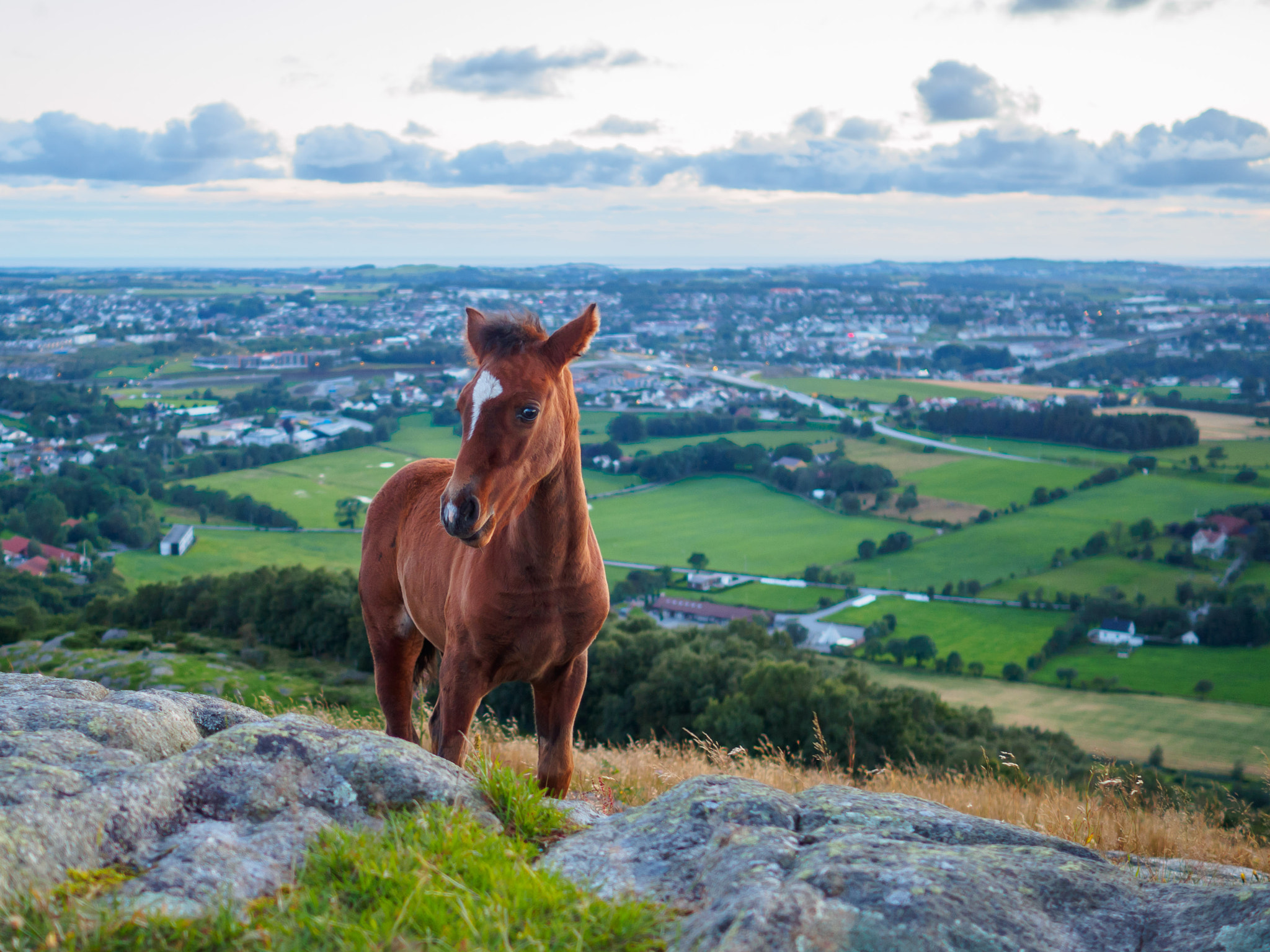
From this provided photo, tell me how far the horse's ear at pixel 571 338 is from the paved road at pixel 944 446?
8928 cm

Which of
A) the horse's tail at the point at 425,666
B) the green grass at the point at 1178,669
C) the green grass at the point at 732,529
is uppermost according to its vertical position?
the horse's tail at the point at 425,666

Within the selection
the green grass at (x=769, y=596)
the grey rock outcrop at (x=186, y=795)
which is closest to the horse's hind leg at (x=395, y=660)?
the grey rock outcrop at (x=186, y=795)

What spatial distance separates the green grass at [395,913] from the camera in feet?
6.79

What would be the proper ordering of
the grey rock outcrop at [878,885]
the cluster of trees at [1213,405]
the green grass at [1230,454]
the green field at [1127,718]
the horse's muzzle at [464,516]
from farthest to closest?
1. the cluster of trees at [1213,405]
2. the green grass at [1230,454]
3. the green field at [1127,718]
4. the horse's muzzle at [464,516]
5. the grey rock outcrop at [878,885]

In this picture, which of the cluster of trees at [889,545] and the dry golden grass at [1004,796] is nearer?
the dry golden grass at [1004,796]

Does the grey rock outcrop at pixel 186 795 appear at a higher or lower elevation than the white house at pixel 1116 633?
higher

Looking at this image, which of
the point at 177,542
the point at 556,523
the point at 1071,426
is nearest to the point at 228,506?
the point at 177,542

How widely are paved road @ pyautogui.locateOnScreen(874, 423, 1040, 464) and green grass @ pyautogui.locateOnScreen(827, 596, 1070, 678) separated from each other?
3805 cm

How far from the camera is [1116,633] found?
48.1m

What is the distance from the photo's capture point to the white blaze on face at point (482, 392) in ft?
12.2

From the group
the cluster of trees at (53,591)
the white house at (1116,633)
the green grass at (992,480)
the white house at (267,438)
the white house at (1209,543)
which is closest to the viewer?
the cluster of trees at (53,591)

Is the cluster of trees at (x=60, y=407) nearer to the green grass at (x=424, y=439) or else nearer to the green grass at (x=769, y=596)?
the green grass at (x=424, y=439)

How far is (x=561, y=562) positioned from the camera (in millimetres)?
4391

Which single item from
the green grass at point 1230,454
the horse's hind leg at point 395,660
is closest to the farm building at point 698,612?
the horse's hind leg at point 395,660
